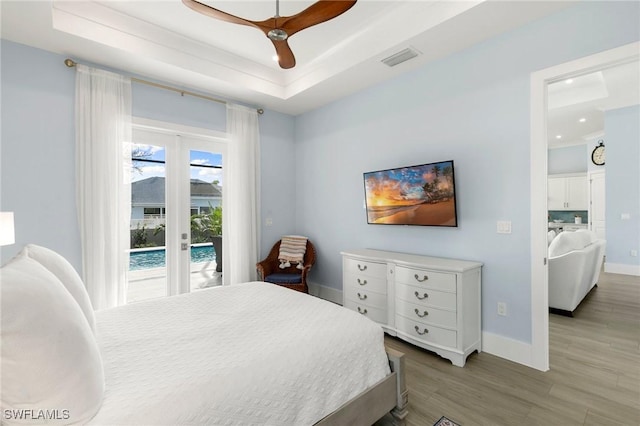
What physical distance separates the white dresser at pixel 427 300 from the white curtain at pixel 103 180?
Answer: 8.75ft

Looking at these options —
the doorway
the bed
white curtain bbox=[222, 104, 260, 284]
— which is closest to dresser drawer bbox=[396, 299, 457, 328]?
the doorway

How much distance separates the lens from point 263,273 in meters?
4.05

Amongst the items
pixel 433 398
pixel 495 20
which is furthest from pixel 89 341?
pixel 495 20

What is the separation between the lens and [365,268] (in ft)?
10.9

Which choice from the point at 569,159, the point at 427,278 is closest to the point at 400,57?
the point at 427,278

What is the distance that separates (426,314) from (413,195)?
1259 millimetres

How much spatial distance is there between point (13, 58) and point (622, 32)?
5.03 metres

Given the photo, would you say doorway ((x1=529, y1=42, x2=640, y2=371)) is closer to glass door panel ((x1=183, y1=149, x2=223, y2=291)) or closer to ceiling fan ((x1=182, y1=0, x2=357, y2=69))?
ceiling fan ((x1=182, y1=0, x2=357, y2=69))

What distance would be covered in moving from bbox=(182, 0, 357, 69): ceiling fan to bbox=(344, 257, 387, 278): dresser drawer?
7.32 ft

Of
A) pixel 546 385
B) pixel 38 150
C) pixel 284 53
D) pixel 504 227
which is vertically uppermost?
pixel 284 53

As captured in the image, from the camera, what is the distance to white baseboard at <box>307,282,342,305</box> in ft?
14.1

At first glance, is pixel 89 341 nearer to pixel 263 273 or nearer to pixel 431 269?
pixel 431 269

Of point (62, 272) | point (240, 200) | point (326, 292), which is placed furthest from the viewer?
point (326, 292)

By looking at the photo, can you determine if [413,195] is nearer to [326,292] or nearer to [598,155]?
[326,292]
